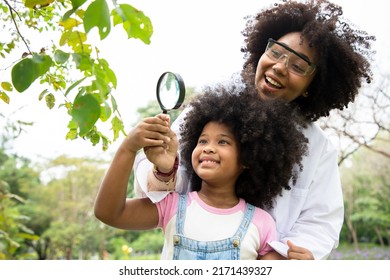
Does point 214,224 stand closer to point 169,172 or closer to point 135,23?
point 169,172

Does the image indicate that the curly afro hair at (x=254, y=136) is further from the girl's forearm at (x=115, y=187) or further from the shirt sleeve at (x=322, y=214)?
the girl's forearm at (x=115, y=187)

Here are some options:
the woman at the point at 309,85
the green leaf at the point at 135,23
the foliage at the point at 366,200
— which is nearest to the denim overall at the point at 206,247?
the woman at the point at 309,85

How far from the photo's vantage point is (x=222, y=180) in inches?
57.6

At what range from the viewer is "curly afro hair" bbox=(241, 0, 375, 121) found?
1693 millimetres

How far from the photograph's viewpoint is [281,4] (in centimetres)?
185

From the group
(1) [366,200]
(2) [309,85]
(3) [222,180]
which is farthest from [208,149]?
(1) [366,200]

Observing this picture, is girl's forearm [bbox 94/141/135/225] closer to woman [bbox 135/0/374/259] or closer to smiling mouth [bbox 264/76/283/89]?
woman [bbox 135/0/374/259]

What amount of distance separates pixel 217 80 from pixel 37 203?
9597 mm

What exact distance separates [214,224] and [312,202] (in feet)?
1.03

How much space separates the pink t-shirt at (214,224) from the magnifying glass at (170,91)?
25 cm

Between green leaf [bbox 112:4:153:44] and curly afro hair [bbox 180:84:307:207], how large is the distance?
0.66 m

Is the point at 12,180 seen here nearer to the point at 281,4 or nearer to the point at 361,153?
the point at 361,153

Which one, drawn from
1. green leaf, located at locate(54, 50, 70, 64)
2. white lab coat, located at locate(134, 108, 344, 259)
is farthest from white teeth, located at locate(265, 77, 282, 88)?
green leaf, located at locate(54, 50, 70, 64)
